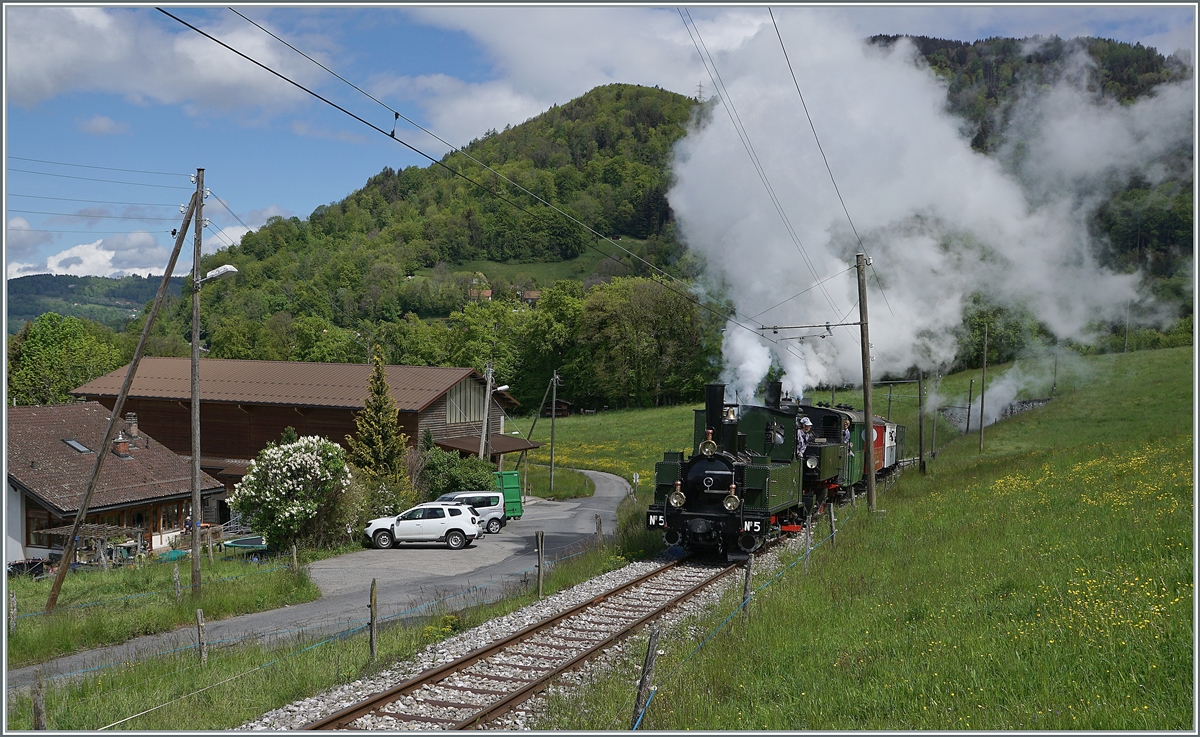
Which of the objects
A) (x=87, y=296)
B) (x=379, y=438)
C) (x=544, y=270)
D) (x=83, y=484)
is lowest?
(x=83, y=484)

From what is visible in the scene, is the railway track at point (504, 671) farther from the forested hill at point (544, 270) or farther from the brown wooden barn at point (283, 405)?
the brown wooden barn at point (283, 405)

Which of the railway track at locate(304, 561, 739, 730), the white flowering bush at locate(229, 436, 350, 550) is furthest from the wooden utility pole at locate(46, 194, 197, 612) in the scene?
the railway track at locate(304, 561, 739, 730)

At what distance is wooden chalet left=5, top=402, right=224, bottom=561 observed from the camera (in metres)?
26.1

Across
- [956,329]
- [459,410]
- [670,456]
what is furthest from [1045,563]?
[956,329]

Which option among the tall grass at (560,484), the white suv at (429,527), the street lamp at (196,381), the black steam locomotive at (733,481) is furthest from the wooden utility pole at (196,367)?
the tall grass at (560,484)

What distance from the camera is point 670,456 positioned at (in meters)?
19.6


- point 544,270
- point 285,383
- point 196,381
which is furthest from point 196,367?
point 544,270

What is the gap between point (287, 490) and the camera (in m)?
25.4

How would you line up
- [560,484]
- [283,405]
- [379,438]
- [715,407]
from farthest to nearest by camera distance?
[560,484]
[283,405]
[379,438]
[715,407]

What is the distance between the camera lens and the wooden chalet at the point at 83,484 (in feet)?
85.7

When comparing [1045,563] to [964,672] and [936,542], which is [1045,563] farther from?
[964,672]

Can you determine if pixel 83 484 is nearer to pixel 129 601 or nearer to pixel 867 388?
pixel 129 601

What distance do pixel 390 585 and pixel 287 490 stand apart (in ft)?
25.2

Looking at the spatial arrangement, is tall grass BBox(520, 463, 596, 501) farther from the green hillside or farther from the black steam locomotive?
the green hillside
